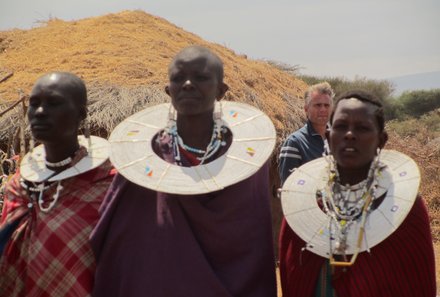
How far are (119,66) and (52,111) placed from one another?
5.88 m

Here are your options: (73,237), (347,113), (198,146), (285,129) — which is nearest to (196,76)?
(198,146)

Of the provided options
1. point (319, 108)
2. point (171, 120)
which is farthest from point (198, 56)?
point (319, 108)

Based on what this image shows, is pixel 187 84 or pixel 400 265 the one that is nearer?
pixel 400 265

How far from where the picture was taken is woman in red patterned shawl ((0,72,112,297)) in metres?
2.88

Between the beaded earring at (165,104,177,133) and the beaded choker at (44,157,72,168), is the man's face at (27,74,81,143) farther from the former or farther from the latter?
the beaded earring at (165,104,177,133)

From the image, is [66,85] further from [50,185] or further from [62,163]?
[50,185]

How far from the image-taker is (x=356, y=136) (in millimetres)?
2510

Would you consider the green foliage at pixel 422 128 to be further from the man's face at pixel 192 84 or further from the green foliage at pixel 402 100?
the man's face at pixel 192 84

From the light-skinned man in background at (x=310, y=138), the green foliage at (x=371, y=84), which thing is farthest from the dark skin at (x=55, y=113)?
the green foliage at (x=371, y=84)

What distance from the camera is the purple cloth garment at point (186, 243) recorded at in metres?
2.69

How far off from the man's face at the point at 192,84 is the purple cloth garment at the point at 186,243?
16.6 inches

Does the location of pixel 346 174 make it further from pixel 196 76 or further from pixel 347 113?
pixel 196 76

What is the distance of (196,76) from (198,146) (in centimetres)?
35

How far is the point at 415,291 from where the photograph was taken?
248 centimetres
